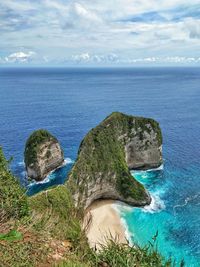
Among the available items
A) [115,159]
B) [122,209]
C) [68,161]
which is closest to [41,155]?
[68,161]

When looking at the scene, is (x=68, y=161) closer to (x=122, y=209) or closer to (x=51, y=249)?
(x=122, y=209)

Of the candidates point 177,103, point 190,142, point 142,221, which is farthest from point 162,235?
point 177,103

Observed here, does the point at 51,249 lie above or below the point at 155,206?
above

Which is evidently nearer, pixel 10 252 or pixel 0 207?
pixel 10 252

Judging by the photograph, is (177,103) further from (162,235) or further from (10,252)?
(10,252)

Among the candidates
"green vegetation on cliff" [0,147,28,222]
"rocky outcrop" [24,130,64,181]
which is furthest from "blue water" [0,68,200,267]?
"green vegetation on cliff" [0,147,28,222]

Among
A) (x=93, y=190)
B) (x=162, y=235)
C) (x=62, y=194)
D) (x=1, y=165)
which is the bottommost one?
(x=162, y=235)

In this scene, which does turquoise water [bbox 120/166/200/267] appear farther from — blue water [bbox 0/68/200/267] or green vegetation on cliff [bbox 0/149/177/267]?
green vegetation on cliff [bbox 0/149/177/267]
